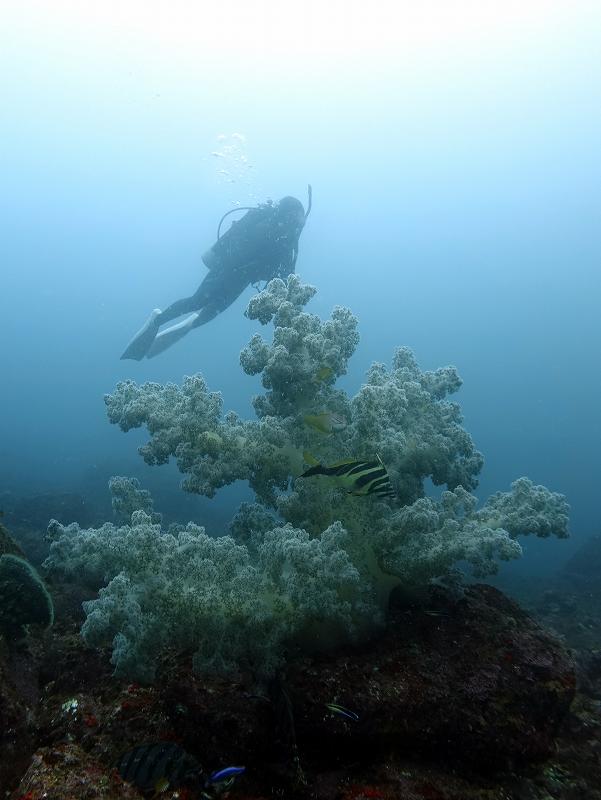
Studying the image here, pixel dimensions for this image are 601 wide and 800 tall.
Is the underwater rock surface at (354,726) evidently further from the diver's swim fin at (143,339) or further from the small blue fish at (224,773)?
the diver's swim fin at (143,339)

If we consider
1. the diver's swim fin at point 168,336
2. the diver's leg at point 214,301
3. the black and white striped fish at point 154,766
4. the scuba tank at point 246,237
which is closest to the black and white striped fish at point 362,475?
the black and white striped fish at point 154,766

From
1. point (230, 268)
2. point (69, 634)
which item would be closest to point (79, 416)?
point (230, 268)

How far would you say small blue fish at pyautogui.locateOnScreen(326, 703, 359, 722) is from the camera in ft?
9.63

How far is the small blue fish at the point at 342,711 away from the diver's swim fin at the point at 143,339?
1364cm

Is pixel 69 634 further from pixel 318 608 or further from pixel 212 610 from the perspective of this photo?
pixel 318 608

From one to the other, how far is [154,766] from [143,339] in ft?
45.2

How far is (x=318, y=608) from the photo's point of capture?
10.7 feet

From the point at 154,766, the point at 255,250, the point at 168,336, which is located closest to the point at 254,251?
the point at 255,250

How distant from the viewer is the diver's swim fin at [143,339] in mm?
14867

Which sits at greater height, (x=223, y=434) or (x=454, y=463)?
(x=454, y=463)

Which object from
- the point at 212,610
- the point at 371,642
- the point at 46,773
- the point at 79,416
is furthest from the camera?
the point at 79,416

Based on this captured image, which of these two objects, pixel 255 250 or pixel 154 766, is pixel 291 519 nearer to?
pixel 154 766

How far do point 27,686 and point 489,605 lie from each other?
4002 mm

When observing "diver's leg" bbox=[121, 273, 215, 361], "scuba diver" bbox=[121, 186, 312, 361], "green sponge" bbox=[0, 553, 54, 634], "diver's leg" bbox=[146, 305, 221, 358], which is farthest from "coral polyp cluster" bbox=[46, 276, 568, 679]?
"diver's leg" bbox=[146, 305, 221, 358]
